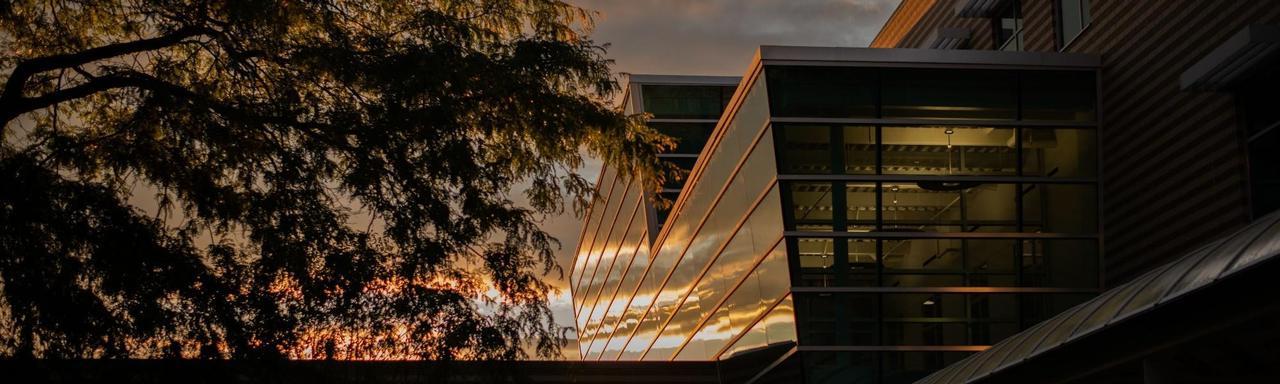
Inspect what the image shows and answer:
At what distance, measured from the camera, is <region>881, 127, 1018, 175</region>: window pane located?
21203mm

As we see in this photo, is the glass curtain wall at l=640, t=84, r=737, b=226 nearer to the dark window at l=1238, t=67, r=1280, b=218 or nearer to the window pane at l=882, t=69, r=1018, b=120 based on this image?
the window pane at l=882, t=69, r=1018, b=120

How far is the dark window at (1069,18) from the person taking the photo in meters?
22.2

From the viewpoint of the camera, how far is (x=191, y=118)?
12438mm

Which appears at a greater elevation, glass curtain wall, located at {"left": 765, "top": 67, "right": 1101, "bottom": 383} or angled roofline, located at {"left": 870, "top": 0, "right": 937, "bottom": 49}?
angled roofline, located at {"left": 870, "top": 0, "right": 937, "bottom": 49}

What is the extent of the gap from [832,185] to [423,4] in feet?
29.3

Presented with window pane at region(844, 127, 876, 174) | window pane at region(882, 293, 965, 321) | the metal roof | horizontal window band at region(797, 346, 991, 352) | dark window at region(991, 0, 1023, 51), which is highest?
dark window at region(991, 0, 1023, 51)

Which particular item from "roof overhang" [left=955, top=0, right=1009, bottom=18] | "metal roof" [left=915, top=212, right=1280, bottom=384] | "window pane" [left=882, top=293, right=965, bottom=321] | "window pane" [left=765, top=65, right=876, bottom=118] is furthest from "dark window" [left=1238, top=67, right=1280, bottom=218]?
"roof overhang" [left=955, top=0, right=1009, bottom=18]

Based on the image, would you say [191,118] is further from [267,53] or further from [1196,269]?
[1196,269]

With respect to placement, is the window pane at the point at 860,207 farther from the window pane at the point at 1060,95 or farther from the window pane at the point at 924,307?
the window pane at the point at 1060,95

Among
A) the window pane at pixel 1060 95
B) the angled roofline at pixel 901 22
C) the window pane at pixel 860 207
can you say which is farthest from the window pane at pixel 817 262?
the angled roofline at pixel 901 22

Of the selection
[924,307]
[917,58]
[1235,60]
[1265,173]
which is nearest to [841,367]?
[924,307]

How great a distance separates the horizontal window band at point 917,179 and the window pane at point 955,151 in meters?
0.12

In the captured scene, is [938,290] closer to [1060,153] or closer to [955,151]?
[955,151]

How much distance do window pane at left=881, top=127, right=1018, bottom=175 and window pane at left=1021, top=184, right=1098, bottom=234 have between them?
57cm
